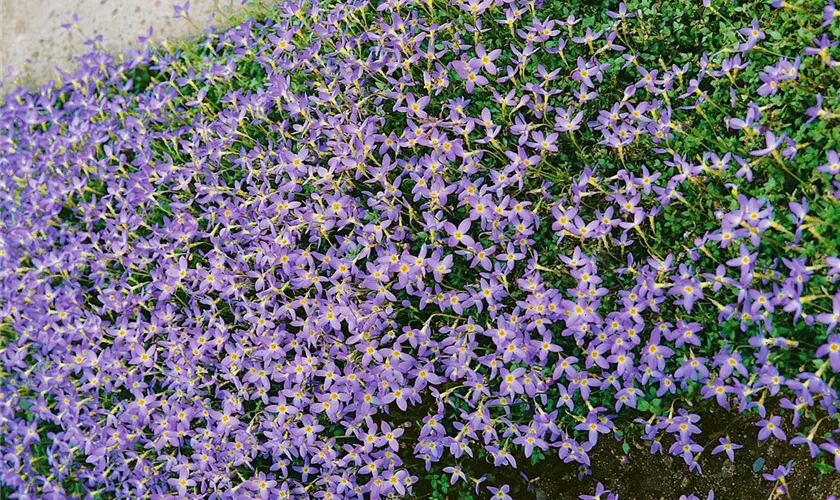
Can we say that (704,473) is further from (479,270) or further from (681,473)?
(479,270)

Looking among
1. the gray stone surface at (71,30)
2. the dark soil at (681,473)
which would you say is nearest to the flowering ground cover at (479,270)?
the dark soil at (681,473)

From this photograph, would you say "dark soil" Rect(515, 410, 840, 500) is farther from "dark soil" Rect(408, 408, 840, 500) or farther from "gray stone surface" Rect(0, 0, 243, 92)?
"gray stone surface" Rect(0, 0, 243, 92)

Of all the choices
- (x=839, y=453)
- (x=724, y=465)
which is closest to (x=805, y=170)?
(x=839, y=453)

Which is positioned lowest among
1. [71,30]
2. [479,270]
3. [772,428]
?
[772,428]

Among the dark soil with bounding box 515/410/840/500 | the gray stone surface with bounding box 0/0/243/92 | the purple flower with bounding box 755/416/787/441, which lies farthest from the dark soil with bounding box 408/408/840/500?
the gray stone surface with bounding box 0/0/243/92

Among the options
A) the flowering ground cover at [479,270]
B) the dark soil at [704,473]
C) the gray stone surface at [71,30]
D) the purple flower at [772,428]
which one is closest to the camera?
the purple flower at [772,428]

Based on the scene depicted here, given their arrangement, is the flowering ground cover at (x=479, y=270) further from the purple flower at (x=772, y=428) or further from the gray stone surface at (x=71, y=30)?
the gray stone surface at (x=71, y=30)

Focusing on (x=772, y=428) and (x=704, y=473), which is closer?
(x=772, y=428)

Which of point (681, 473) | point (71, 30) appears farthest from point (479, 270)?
point (71, 30)
